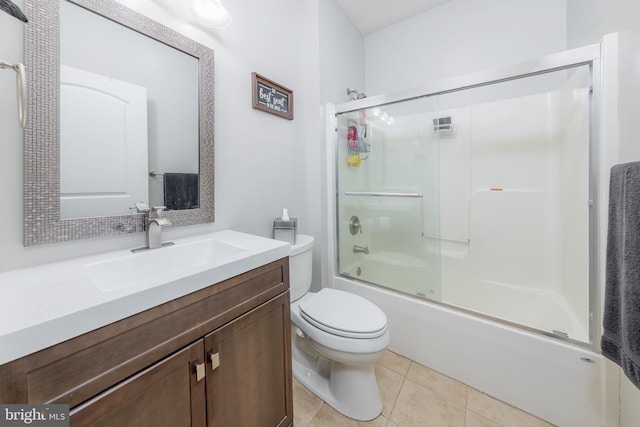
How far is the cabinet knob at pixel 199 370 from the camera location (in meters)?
0.70

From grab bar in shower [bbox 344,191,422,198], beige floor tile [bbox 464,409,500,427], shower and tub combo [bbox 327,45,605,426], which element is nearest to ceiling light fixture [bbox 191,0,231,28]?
shower and tub combo [bbox 327,45,605,426]

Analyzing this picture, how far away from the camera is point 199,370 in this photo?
70 cm

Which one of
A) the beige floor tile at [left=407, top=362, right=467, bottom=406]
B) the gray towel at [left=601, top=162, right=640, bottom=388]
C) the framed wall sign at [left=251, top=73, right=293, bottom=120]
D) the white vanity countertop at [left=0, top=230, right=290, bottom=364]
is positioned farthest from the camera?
the framed wall sign at [left=251, top=73, right=293, bottom=120]

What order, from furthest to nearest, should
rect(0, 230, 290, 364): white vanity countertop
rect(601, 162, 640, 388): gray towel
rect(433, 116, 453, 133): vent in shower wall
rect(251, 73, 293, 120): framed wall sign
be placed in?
rect(433, 116, 453, 133): vent in shower wall → rect(251, 73, 293, 120): framed wall sign → rect(601, 162, 640, 388): gray towel → rect(0, 230, 290, 364): white vanity countertop

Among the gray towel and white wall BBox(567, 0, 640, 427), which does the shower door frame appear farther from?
the gray towel

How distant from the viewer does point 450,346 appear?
1438 millimetres

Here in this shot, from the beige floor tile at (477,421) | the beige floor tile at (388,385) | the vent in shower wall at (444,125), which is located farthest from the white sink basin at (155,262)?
the vent in shower wall at (444,125)

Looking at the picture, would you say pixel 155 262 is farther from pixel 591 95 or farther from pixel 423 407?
pixel 591 95

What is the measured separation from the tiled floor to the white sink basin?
3.04ft

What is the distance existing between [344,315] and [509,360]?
88 centimetres

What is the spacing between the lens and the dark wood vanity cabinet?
48 cm

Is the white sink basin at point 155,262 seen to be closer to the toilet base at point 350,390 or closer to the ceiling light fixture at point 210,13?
the toilet base at point 350,390

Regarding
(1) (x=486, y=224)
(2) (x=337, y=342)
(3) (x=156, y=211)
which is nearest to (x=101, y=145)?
(3) (x=156, y=211)

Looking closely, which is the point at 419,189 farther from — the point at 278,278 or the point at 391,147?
the point at 278,278
